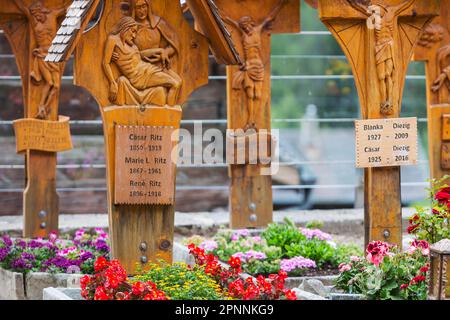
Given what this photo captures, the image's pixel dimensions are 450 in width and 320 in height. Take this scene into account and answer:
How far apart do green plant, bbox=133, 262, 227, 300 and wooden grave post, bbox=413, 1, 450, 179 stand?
6.26m

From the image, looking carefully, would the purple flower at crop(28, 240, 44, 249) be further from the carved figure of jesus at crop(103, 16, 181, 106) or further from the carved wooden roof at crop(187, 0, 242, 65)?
the carved wooden roof at crop(187, 0, 242, 65)

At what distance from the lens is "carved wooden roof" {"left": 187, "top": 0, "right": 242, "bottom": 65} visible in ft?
40.6

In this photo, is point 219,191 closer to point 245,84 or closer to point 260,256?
point 245,84

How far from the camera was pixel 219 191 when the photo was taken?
23.3 m

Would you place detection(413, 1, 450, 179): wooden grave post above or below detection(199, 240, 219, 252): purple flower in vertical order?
above

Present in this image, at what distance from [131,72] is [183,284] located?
249cm

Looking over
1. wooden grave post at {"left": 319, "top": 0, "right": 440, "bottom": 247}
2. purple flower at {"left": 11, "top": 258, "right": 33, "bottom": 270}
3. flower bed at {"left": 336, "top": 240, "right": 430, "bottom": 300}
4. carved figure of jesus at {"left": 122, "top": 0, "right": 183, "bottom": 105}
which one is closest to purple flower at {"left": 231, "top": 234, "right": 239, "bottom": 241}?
wooden grave post at {"left": 319, "top": 0, "right": 440, "bottom": 247}

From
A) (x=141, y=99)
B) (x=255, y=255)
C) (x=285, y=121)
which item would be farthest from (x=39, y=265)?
(x=285, y=121)

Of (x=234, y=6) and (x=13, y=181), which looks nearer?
(x=234, y=6)
